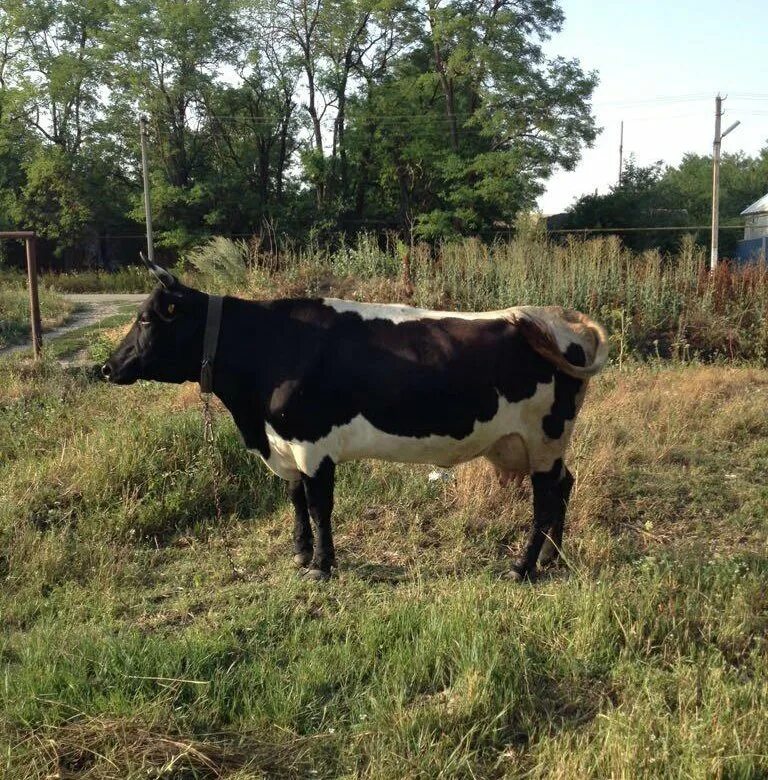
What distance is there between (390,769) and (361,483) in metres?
3.60

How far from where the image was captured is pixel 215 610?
15.0 feet

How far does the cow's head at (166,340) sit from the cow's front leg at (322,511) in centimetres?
105

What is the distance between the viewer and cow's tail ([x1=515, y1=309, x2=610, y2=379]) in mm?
4691

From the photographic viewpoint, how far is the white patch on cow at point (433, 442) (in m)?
4.73

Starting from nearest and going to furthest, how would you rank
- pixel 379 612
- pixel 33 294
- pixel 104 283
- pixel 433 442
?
pixel 379 612 → pixel 433 442 → pixel 33 294 → pixel 104 283

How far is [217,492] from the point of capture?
6273 mm

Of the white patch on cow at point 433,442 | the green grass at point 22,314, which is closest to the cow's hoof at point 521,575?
the white patch on cow at point 433,442

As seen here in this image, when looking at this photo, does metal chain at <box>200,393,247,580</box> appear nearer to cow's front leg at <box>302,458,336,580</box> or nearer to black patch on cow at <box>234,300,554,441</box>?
cow's front leg at <box>302,458,336,580</box>

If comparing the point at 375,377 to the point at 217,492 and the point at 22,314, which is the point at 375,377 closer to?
the point at 217,492

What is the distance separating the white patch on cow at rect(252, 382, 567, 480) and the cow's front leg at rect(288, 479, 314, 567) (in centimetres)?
29

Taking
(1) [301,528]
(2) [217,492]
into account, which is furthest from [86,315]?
(1) [301,528]

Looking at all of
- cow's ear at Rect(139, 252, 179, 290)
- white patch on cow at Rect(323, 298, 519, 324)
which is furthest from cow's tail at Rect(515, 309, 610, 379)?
cow's ear at Rect(139, 252, 179, 290)

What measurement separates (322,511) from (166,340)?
144 centimetres

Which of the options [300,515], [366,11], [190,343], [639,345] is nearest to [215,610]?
[300,515]
